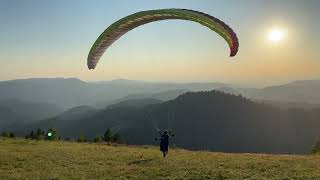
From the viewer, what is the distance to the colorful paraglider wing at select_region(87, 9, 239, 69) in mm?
23303

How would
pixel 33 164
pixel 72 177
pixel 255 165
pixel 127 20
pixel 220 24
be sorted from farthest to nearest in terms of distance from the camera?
pixel 33 164
pixel 255 165
pixel 72 177
pixel 127 20
pixel 220 24

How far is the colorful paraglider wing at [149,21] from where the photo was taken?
23.3 m

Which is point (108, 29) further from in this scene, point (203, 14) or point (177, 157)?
point (177, 157)

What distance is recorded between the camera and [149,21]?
90.4ft

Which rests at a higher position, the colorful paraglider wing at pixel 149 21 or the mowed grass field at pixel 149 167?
the colorful paraglider wing at pixel 149 21

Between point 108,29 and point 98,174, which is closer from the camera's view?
point 108,29

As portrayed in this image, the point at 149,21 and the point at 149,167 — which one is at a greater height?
the point at 149,21

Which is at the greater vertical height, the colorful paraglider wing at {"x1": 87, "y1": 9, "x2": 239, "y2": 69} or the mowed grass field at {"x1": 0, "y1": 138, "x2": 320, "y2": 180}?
the colorful paraglider wing at {"x1": 87, "y1": 9, "x2": 239, "y2": 69}

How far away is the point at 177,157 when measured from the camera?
35469 millimetres

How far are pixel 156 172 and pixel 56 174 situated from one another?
6157 mm

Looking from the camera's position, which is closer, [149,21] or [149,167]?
[149,21]

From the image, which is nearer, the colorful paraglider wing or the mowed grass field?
the colorful paraglider wing

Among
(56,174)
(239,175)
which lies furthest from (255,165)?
(56,174)

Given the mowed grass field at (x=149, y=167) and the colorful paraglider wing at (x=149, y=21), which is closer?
the colorful paraglider wing at (x=149, y=21)
